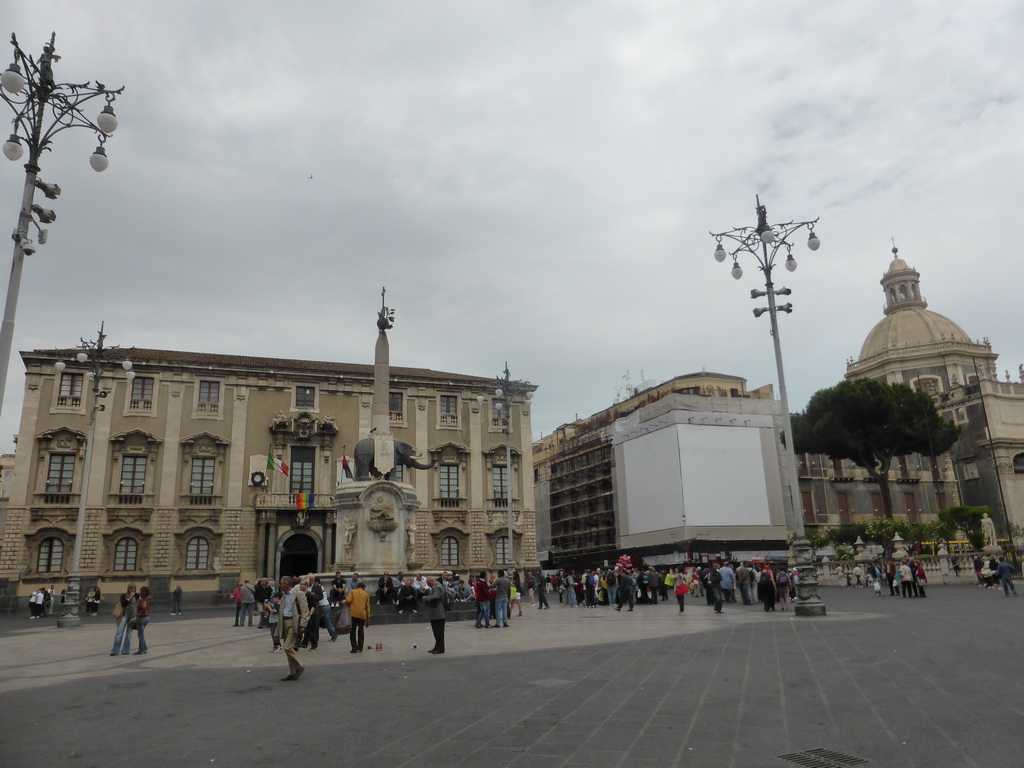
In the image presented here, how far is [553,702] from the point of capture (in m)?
7.73

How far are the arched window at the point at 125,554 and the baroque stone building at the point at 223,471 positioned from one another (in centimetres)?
5

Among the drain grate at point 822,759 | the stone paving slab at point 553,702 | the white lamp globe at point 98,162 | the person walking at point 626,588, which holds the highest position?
the white lamp globe at point 98,162

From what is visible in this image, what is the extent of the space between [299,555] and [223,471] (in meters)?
5.94

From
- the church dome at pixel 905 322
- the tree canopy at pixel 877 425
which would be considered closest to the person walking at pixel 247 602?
the tree canopy at pixel 877 425

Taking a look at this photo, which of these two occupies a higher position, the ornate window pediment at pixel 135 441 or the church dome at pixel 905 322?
the church dome at pixel 905 322

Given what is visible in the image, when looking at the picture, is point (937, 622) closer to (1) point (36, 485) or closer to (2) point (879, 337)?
(1) point (36, 485)

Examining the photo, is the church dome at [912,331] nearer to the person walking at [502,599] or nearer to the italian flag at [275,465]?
the italian flag at [275,465]

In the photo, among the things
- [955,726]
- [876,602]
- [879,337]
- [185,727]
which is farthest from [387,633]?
[879,337]

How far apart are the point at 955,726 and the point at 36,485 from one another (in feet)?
130

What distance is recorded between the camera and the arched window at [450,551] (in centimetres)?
4162

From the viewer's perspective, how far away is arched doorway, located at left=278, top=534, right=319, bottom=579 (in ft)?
127

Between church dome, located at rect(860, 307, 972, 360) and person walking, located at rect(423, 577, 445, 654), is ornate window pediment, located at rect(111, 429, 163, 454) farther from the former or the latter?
church dome, located at rect(860, 307, 972, 360)

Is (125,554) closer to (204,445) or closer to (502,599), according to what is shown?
Result: (204,445)

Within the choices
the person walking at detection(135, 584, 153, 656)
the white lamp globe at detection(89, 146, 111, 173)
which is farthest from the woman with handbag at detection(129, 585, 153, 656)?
the white lamp globe at detection(89, 146, 111, 173)
